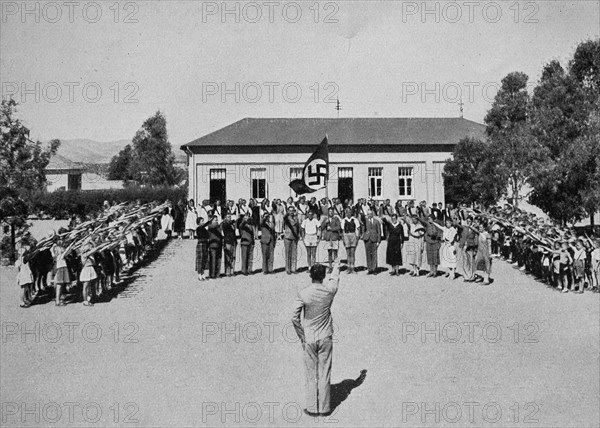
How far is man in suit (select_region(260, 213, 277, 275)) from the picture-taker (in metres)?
15.8

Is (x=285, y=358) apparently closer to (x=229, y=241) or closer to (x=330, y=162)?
(x=229, y=241)

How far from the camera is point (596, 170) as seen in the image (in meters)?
20.1

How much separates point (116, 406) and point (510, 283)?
11.2 m

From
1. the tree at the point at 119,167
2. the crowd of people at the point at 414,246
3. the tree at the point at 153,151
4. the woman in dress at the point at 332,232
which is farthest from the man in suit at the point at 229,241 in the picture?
the tree at the point at 119,167

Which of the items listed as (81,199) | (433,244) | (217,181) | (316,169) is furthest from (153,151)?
(433,244)

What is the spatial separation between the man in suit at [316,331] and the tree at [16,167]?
11748mm

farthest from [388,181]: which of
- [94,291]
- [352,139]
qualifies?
[94,291]

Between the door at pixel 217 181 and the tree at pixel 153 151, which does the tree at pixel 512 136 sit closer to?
the door at pixel 217 181

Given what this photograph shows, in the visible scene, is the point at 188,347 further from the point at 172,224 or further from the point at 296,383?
the point at 172,224

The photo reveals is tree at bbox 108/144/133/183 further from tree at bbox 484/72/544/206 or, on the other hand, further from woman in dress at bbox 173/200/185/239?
tree at bbox 484/72/544/206

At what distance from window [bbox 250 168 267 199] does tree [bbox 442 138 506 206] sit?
11000 mm

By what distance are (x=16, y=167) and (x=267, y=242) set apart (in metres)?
7.53

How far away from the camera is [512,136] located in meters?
23.4

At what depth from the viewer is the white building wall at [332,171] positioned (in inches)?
1420
